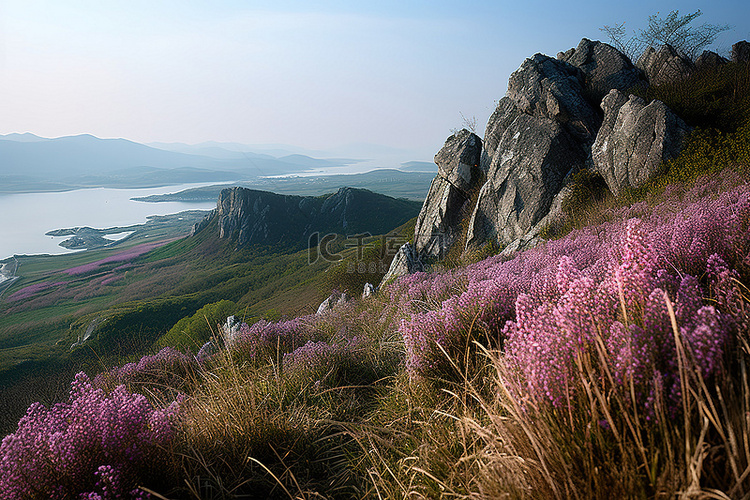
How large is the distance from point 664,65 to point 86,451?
18358 millimetres

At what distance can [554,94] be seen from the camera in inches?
483

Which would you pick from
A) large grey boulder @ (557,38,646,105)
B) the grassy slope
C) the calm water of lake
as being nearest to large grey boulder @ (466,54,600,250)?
large grey boulder @ (557,38,646,105)

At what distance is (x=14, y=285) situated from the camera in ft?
247

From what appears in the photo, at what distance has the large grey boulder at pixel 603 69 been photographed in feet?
44.7

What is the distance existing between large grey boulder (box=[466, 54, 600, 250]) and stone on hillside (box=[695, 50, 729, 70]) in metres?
4.10

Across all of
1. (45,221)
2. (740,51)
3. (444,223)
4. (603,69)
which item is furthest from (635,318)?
(45,221)

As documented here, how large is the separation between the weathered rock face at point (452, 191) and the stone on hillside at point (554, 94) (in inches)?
94.1

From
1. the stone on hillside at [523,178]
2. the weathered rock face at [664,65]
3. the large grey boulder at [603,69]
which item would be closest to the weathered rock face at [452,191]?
the stone on hillside at [523,178]

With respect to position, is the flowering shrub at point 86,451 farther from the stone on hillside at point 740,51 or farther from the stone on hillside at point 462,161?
the stone on hillside at point 740,51

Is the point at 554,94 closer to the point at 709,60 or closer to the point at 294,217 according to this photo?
the point at 709,60

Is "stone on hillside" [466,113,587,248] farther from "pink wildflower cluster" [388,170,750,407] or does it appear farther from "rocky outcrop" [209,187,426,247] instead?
"rocky outcrop" [209,187,426,247]

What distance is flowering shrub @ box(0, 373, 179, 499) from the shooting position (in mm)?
1983

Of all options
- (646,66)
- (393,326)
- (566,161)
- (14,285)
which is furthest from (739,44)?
(14,285)

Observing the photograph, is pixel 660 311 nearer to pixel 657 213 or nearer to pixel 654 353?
pixel 654 353
